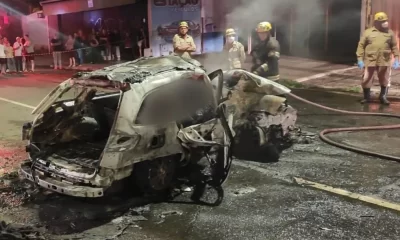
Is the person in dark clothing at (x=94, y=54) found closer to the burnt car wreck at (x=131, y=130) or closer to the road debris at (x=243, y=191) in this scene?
the burnt car wreck at (x=131, y=130)

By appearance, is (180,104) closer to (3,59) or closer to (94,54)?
(3,59)

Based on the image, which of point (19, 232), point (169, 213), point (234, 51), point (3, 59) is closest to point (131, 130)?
point (169, 213)

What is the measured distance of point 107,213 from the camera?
541cm

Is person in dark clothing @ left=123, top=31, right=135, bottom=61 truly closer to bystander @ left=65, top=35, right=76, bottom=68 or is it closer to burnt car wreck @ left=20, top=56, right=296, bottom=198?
bystander @ left=65, top=35, right=76, bottom=68

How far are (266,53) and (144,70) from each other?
10.9 feet

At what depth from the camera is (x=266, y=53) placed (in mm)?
8570

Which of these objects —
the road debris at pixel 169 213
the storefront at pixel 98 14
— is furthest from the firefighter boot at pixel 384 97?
the storefront at pixel 98 14

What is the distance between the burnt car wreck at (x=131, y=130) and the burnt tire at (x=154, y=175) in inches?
0.4

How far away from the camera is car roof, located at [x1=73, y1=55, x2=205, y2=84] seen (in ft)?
18.3

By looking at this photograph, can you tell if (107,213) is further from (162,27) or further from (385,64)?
(162,27)

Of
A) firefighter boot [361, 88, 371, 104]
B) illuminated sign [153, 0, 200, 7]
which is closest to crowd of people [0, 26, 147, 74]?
illuminated sign [153, 0, 200, 7]

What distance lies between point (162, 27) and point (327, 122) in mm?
11915

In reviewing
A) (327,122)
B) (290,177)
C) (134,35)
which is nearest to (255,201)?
(290,177)

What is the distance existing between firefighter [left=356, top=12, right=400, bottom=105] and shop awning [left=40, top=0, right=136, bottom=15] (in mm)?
13106
